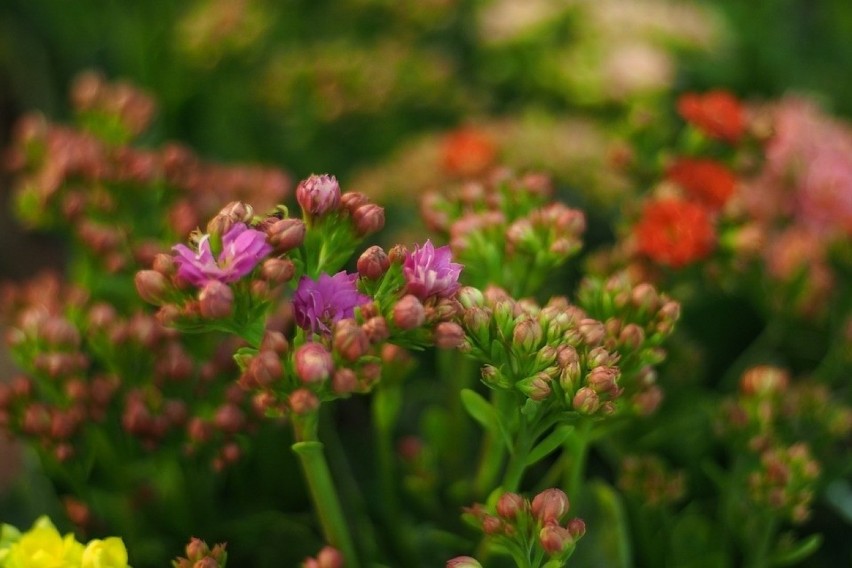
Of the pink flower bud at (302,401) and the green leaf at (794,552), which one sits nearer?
the pink flower bud at (302,401)

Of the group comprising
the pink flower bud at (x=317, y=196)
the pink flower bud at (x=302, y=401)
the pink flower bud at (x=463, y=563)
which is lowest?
the pink flower bud at (x=463, y=563)

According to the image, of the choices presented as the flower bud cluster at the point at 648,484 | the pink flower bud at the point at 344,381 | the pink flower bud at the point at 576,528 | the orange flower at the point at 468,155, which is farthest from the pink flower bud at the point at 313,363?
the orange flower at the point at 468,155

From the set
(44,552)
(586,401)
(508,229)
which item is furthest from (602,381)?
(44,552)

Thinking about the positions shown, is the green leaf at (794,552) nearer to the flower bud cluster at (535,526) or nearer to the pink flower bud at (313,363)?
the flower bud cluster at (535,526)

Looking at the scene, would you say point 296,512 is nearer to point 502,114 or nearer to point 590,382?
point 590,382

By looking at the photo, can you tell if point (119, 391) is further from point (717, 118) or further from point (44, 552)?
point (717, 118)

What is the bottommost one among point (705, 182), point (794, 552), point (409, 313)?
point (794, 552)
